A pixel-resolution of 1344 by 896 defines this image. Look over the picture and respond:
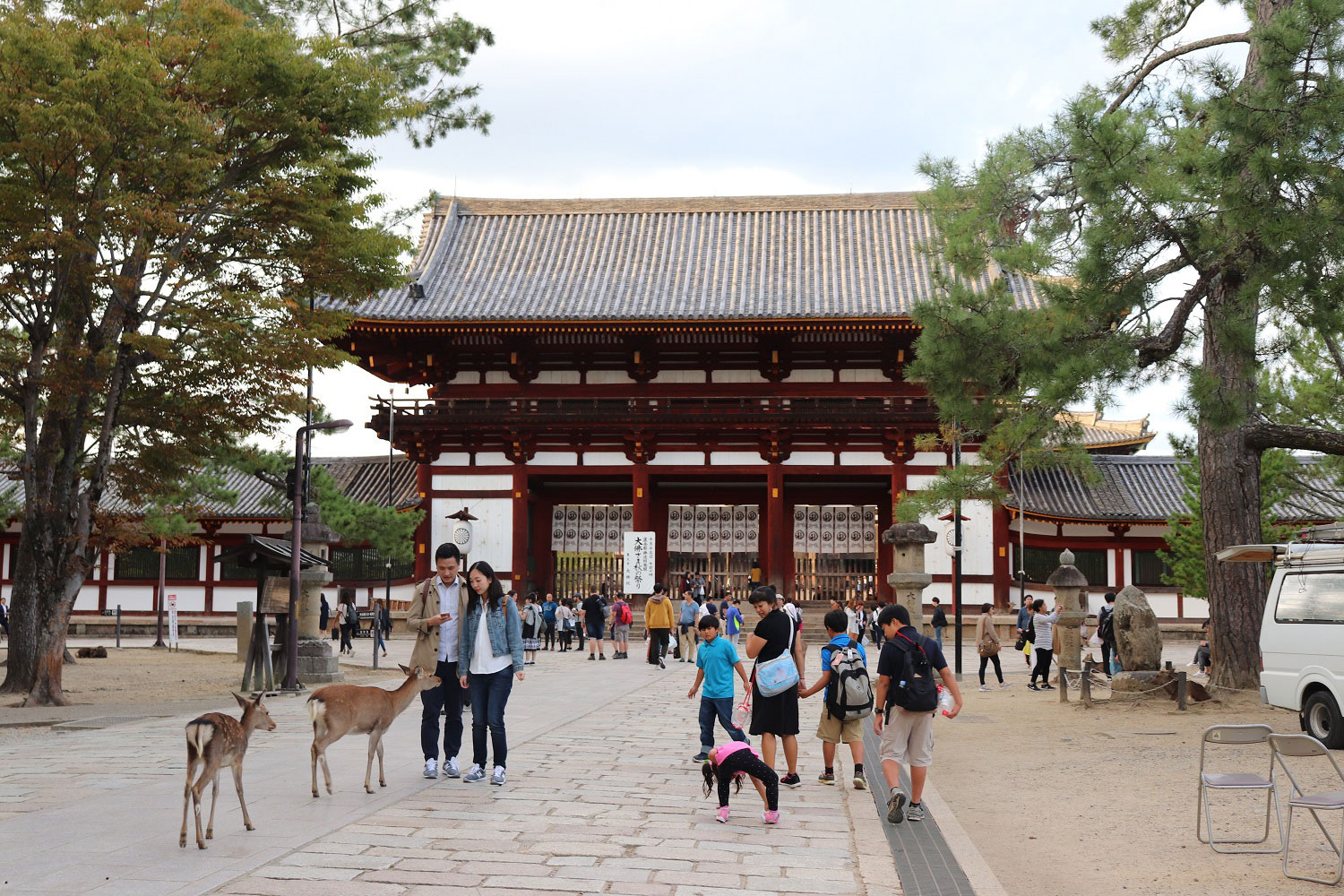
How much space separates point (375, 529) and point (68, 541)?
46.8 ft

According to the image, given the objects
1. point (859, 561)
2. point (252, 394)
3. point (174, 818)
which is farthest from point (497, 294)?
point (174, 818)

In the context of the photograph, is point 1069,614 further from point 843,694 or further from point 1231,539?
point 843,694

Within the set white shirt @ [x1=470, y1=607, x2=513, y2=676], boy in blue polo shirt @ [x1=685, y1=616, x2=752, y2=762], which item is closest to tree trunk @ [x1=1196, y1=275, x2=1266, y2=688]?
boy in blue polo shirt @ [x1=685, y1=616, x2=752, y2=762]

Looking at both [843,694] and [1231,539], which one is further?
[1231,539]

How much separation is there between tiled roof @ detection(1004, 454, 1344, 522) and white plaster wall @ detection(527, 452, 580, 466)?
11.6 m

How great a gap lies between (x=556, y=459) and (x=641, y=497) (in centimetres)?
262

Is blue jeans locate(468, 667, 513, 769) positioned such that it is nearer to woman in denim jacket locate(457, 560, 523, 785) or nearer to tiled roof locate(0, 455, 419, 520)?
woman in denim jacket locate(457, 560, 523, 785)

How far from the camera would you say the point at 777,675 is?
26.2 feet

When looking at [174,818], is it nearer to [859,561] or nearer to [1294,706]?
[1294,706]

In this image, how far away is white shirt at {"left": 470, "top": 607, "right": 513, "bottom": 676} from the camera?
8016mm

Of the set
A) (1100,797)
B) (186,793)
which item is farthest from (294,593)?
(1100,797)

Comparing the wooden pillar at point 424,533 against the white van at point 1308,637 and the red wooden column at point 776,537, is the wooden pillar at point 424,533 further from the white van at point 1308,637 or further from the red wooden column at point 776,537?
the white van at point 1308,637

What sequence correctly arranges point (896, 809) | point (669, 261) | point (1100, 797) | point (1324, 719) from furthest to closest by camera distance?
point (669, 261), point (1324, 719), point (1100, 797), point (896, 809)

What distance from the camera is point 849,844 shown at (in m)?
6.65
